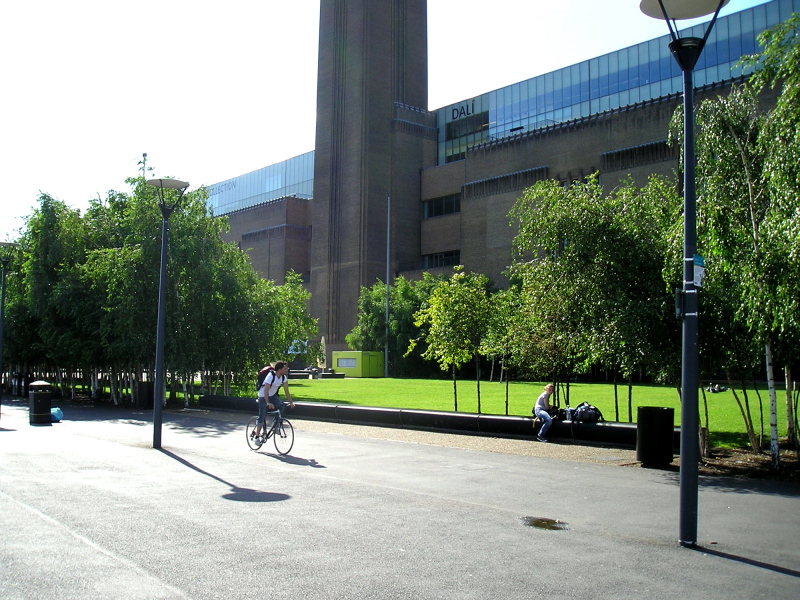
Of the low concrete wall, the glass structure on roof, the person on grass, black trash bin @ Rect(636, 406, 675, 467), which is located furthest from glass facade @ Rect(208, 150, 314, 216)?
black trash bin @ Rect(636, 406, 675, 467)

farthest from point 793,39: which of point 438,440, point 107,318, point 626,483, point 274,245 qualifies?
point 274,245

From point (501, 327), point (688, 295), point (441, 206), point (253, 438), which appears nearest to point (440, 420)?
point (501, 327)

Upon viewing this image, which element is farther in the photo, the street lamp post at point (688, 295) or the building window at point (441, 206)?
the building window at point (441, 206)

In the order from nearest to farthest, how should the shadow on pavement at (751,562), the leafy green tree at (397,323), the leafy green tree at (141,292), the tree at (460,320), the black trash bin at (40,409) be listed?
Result: the shadow on pavement at (751,562)
the black trash bin at (40,409)
the tree at (460,320)
the leafy green tree at (141,292)
the leafy green tree at (397,323)

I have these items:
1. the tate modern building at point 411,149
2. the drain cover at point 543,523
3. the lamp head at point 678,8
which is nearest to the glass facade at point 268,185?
the tate modern building at point 411,149

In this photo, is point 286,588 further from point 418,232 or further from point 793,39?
point 418,232

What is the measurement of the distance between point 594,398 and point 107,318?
2045cm

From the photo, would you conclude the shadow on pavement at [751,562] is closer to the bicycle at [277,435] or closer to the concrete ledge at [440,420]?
the bicycle at [277,435]

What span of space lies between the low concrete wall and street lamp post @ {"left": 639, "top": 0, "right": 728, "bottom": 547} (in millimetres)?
7509

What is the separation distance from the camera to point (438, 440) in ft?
60.7

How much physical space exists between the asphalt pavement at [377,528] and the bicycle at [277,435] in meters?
0.51

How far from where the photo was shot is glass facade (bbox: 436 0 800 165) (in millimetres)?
57156

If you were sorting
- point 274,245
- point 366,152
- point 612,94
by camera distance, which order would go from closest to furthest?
point 612,94, point 366,152, point 274,245

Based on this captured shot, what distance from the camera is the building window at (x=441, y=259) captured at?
7325cm
